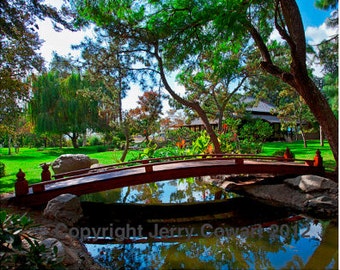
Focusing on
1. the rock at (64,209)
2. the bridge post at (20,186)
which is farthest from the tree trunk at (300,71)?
the bridge post at (20,186)

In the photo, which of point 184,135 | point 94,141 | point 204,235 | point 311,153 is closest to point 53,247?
point 204,235

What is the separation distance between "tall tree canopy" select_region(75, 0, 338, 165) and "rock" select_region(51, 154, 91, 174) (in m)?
4.44

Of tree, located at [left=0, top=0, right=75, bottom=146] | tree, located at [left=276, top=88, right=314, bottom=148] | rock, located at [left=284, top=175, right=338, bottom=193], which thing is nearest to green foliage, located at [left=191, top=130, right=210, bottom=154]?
rock, located at [left=284, top=175, right=338, bottom=193]

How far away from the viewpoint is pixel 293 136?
21.9 metres

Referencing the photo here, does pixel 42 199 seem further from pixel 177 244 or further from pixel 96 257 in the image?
pixel 177 244

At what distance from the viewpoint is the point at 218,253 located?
3480 mm

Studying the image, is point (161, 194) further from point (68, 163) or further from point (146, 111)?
point (146, 111)

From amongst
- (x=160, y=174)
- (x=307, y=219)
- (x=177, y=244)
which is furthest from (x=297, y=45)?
(x=177, y=244)

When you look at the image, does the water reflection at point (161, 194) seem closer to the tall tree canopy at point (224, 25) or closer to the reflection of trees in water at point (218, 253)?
the reflection of trees in water at point (218, 253)

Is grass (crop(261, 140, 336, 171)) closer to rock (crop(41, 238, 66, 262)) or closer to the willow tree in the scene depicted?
rock (crop(41, 238, 66, 262))

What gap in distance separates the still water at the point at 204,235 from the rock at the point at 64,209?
0.85ft

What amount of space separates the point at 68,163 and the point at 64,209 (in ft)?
12.5

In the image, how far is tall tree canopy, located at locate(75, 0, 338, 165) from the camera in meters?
4.82

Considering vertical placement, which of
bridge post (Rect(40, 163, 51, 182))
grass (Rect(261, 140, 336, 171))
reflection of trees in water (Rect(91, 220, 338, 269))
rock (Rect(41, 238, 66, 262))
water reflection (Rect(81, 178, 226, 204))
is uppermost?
bridge post (Rect(40, 163, 51, 182))
